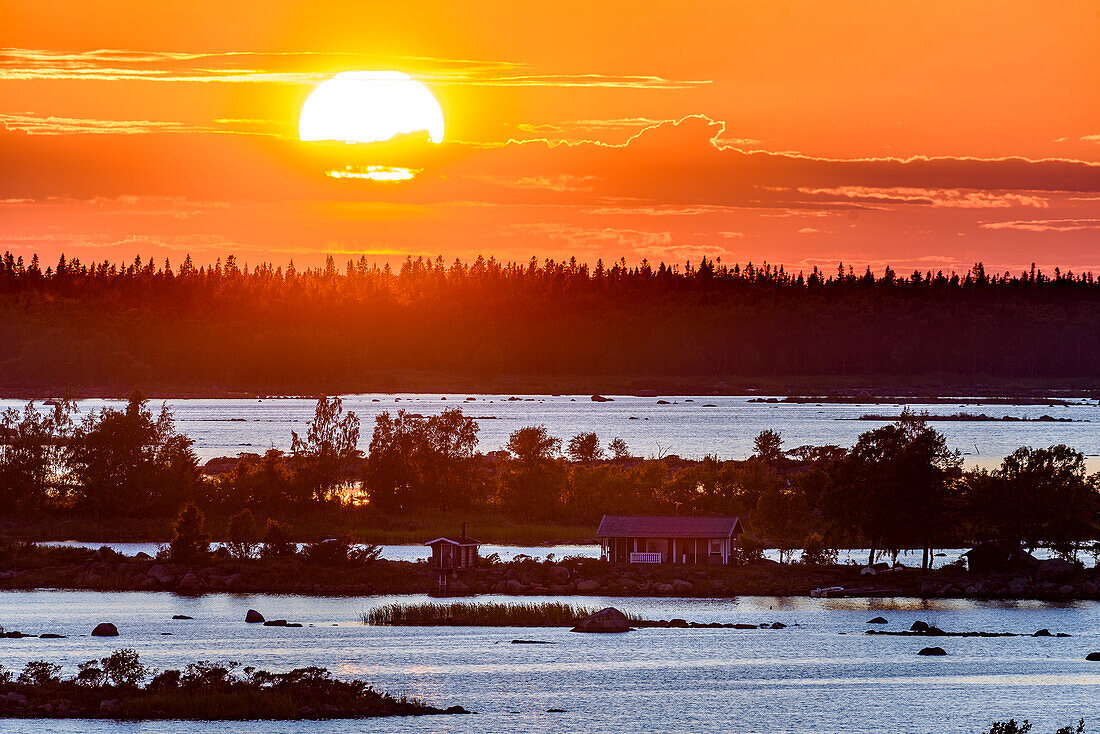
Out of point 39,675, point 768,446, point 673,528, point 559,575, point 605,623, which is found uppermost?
point 768,446

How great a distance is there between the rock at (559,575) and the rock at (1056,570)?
2557cm

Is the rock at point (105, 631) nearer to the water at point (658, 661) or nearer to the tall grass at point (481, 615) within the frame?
the water at point (658, 661)

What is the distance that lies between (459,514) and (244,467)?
15206mm

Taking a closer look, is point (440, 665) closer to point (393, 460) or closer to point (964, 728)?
point (964, 728)

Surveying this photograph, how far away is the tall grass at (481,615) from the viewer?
73.6 meters

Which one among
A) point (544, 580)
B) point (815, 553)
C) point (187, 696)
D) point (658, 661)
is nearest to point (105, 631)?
point (187, 696)

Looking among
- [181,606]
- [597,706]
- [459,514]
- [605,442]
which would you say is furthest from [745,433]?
[597,706]

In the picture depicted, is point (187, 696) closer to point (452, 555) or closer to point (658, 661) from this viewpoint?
point (658, 661)

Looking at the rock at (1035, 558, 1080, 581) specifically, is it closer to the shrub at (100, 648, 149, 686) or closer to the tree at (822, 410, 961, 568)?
the tree at (822, 410, 961, 568)

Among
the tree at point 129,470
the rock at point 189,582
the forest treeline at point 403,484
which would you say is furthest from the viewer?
the tree at point 129,470

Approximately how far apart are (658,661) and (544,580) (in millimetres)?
17428

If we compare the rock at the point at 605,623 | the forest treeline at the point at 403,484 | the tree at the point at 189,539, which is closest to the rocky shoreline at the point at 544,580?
the tree at the point at 189,539

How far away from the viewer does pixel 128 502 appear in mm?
106812

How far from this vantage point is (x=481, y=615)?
246ft
